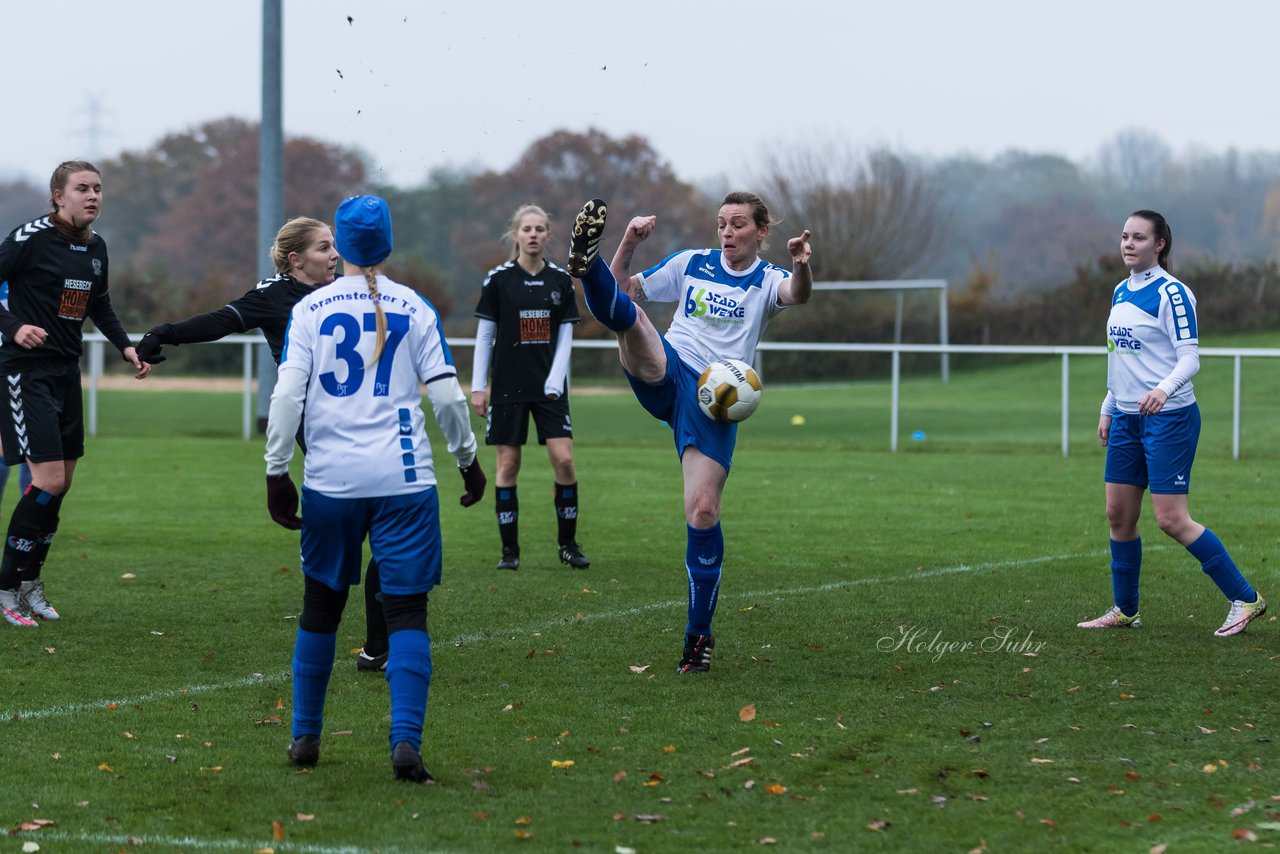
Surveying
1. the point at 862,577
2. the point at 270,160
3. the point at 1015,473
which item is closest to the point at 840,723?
the point at 862,577

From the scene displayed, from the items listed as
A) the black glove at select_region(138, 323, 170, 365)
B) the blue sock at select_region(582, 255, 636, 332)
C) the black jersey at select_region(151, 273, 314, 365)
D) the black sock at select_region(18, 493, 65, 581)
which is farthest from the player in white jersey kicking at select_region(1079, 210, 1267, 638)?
the black sock at select_region(18, 493, 65, 581)

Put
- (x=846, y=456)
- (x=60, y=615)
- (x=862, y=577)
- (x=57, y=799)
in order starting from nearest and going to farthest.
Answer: (x=57, y=799) < (x=60, y=615) < (x=862, y=577) < (x=846, y=456)

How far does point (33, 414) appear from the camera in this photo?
7.09 metres

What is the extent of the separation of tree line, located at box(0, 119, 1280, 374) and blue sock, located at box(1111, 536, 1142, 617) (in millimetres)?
18245

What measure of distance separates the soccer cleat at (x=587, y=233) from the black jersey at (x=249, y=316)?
1.32 m

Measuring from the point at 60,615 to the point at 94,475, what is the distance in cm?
775

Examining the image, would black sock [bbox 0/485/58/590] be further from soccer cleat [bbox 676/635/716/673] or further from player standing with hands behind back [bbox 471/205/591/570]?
soccer cleat [bbox 676/635/716/673]

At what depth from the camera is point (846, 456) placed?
17.3 m

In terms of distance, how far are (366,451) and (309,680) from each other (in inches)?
30.4

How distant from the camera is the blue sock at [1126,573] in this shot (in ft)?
22.7

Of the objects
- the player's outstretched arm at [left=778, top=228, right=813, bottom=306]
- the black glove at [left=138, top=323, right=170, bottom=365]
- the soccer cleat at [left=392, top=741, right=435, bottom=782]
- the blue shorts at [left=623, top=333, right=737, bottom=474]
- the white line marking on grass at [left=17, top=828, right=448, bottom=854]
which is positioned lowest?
the white line marking on grass at [left=17, top=828, right=448, bottom=854]

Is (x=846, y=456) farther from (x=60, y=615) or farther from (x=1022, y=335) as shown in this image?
(x=1022, y=335)

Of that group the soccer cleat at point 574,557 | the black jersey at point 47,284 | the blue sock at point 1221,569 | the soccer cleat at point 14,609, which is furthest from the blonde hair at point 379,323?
the soccer cleat at point 574,557

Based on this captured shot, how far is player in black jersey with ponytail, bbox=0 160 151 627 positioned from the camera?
7051mm
